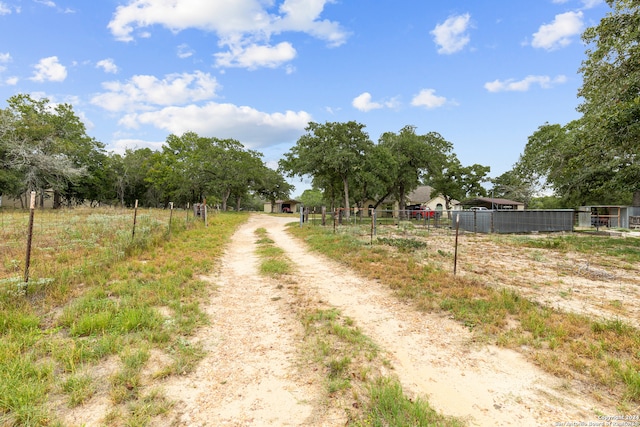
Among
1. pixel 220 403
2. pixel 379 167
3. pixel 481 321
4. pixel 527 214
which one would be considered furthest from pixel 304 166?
pixel 220 403

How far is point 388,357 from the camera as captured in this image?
11.8ft

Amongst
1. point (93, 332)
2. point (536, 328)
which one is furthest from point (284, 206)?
point (536, 328)

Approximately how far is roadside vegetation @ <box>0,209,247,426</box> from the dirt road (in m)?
0.36

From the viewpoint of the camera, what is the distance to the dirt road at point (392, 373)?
8.54ft

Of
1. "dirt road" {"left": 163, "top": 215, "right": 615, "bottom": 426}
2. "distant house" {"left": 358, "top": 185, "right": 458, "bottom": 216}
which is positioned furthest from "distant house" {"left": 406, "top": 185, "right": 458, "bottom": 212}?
"dirt road" {"left": 163, "top": 215, "right": 615, "bottom": 426}

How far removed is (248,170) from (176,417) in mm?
42386

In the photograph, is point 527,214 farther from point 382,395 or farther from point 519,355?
point 382,395

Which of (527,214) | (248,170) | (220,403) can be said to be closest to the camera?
(220,403)

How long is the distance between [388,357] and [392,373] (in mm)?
342

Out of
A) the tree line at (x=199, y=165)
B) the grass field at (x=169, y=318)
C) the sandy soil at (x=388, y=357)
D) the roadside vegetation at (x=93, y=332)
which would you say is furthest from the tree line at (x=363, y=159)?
the roadside vegetation at (x=93, y=332)

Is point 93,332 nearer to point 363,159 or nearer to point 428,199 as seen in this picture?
point 363,159

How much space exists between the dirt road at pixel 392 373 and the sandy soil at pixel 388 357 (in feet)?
0.04

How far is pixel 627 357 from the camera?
3.47 m

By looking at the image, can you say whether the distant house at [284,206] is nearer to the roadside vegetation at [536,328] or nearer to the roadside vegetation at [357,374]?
the roadside vegetation at [536,328]
